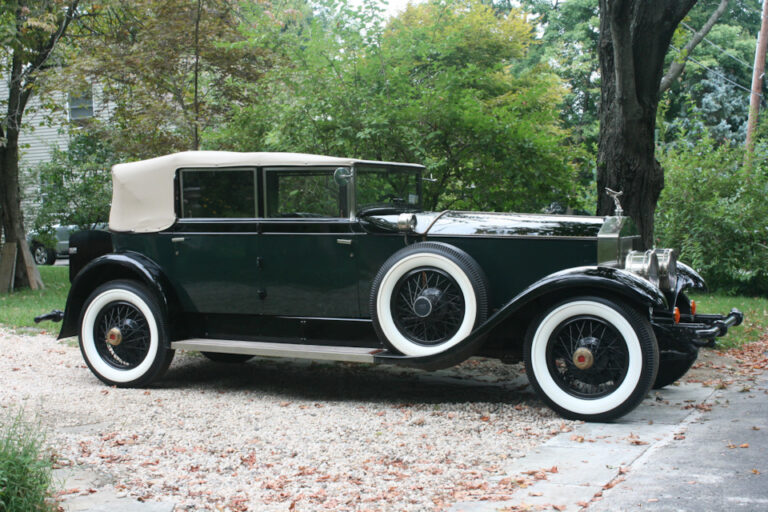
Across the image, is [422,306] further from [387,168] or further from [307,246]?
[387,168]

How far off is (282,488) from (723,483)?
7.38 feet

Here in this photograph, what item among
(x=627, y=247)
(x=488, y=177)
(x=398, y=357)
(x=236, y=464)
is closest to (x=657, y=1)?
(x=488, y=177)

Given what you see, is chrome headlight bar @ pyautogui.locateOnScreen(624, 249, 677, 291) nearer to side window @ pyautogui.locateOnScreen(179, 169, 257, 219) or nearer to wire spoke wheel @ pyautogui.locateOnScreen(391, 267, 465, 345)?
wire spoke wheel @ pyautogui.locateOnScreen(391, 267, 465, 345)

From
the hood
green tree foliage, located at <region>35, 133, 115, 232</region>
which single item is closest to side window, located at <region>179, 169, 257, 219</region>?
the hood

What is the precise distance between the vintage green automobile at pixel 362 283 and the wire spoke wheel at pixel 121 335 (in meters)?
0.01

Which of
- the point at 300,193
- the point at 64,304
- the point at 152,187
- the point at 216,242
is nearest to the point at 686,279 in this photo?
the point at 300,193

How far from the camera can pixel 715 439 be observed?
4.56 metres

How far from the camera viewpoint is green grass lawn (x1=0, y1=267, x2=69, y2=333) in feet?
31.9

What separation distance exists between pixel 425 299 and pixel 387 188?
1.29 meters

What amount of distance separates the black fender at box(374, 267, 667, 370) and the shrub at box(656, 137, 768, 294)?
26.9 ft

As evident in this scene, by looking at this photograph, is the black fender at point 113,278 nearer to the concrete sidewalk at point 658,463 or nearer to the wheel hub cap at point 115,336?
the wheel hub cap at point 115,336

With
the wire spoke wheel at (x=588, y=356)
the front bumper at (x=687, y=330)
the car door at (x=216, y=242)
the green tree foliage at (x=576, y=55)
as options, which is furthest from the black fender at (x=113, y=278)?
the green tree foliage at (x=576, y=55)

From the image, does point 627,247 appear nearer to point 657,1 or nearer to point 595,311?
point 595,311

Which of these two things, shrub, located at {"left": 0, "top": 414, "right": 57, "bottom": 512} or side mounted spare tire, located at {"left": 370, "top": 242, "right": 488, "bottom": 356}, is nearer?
shrub, located at {"left": 0, "top": 414, "right": 57, "bottom": 512}
